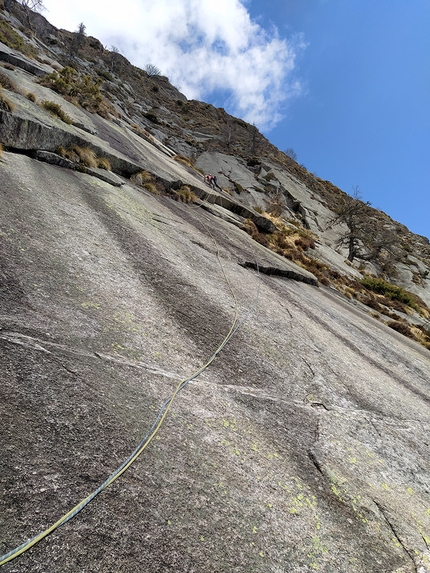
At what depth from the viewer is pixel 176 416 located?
11.9 ft

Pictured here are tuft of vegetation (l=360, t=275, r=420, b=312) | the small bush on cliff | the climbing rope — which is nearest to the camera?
the climbing rope

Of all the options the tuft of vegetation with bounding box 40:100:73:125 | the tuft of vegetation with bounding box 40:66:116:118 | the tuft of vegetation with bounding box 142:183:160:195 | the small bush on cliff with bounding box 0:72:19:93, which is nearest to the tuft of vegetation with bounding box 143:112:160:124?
the tuft of vegetation with bounding box 40:66:116:118

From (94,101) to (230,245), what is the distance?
1440cm

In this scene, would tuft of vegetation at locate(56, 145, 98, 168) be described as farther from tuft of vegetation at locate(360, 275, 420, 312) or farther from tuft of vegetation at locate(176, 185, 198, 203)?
tuft of vegetation at locate(360, 275, 420, 312)

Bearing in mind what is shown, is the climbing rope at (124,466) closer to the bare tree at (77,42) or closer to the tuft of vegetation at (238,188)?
the tuft of vegetation at (238,188)

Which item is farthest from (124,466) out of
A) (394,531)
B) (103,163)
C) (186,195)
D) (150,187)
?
(186,195)

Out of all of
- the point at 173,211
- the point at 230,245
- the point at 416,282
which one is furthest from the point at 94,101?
the point at 416,282

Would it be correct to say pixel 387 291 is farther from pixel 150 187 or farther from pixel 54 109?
pixel 54 109

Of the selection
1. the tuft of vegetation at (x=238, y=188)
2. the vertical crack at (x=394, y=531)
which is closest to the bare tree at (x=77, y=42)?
the tuft of vegetation at (x=238, y=188)

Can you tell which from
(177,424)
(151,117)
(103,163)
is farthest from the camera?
(151,117)

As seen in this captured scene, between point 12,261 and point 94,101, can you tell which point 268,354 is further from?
point 94,101

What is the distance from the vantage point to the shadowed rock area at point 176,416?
8.18 ft

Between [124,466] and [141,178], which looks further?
[141,178]

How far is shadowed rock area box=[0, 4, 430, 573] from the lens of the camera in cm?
249
